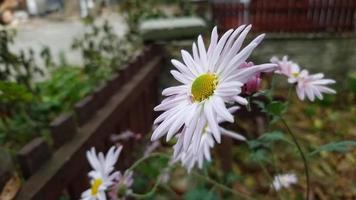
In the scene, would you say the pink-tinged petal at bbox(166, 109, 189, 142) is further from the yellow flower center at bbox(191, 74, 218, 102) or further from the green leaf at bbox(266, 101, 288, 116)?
the green leaf at bbox(266, 101, 288, 116)

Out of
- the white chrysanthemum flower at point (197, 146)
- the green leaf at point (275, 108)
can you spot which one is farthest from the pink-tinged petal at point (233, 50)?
the green leaf at point (275, 108)

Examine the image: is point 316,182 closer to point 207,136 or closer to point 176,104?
point 207,136

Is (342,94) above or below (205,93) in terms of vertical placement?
below

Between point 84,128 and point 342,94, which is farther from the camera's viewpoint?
point 342,94

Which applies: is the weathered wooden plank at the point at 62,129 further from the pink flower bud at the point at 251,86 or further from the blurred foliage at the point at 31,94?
the pink flower bud at the point at 251,86

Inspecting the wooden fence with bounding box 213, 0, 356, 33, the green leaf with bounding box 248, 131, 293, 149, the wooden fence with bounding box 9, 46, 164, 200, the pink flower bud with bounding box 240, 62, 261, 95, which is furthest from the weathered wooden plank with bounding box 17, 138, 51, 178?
the wooden fence with bounding box 213, 0, 356, 33

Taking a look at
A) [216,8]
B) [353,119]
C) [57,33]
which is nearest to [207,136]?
[353,119]
